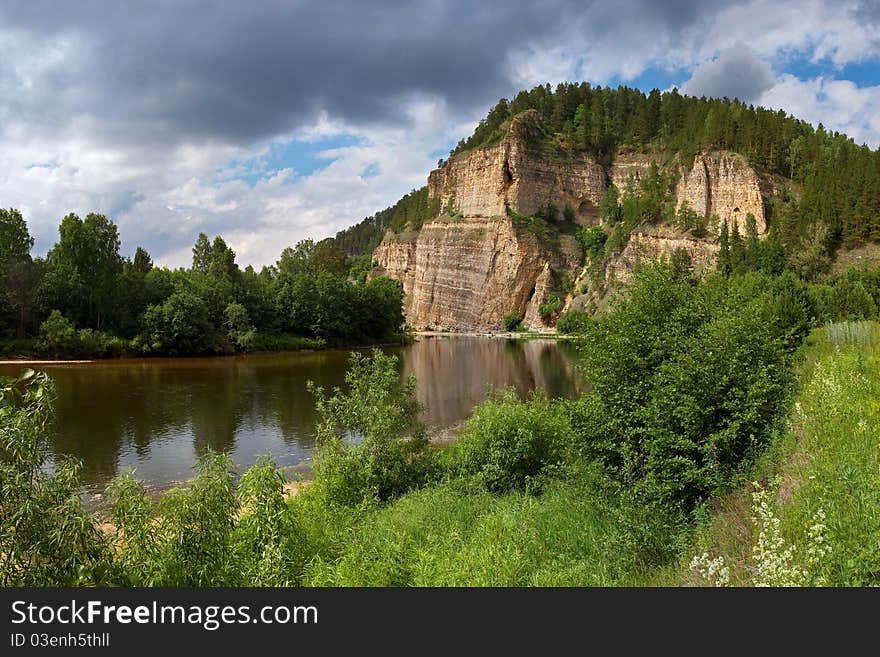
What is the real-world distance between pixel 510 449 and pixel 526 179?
113 m

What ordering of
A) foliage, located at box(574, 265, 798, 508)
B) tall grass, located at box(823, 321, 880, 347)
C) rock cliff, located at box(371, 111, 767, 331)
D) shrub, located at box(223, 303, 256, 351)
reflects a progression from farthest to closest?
rock cliff, located at box(371, 111, 767, 331)
shrub, located at box(223, 303, 256, 351)
tall grass, located at box(823, 321, 880, 347)
foliage, located at box(574, 265, 798, 508)

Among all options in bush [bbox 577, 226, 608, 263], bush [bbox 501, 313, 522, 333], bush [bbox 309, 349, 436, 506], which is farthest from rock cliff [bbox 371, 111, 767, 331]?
bush [bbox 309, 349, 436, 506]

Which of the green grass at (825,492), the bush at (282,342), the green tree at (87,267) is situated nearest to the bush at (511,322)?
the bush at (282,342)

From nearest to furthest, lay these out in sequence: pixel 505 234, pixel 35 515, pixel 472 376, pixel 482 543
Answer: pixel 35 515 → pixel 482 543 → pixel 472 376 → pixel 505 234

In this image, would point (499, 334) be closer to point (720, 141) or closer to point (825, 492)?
point (720, 141)

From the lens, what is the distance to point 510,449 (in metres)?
14.3

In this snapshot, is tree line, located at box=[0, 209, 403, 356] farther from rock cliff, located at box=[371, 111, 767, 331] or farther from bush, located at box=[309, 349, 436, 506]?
bush, located at box=[309, 349, 436, 506]

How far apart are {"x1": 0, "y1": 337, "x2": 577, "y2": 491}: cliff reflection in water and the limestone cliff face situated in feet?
201

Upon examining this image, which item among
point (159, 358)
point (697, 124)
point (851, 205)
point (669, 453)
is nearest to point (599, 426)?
point (669, 453)

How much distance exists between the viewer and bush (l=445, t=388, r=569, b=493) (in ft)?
45.8

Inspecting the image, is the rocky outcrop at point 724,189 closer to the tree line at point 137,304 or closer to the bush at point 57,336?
the tree line at point 137,304

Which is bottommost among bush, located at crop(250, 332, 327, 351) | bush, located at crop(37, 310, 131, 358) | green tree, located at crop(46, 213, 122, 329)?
bush, located at crop(250, 332, 327, 351)

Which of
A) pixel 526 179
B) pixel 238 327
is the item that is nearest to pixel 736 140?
pixel 526 179

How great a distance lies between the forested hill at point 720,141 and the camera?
67125 mm
